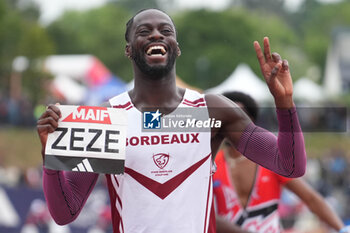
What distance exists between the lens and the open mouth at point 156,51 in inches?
133

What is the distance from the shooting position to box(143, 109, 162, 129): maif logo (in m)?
3.44

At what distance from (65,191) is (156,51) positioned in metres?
0.78

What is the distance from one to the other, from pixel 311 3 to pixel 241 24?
61.3 metres

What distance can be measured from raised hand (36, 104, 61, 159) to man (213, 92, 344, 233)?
7.50 feet

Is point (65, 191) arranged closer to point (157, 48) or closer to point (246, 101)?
point (157, 48)

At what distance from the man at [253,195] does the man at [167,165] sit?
181 centimetres

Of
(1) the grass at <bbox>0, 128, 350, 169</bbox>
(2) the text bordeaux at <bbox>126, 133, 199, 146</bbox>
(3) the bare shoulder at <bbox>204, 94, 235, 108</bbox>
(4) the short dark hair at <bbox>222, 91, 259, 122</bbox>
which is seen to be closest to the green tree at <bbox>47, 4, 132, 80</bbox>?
(1) the grass at <bbox>0, 128, 350, 169</bbox>

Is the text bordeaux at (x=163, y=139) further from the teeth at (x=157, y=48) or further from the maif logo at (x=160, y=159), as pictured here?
the teeth at (x=157, y=48)

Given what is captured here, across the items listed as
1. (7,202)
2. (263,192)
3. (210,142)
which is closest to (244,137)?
(210,142)

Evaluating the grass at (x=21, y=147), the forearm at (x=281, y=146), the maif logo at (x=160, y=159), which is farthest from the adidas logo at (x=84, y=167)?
the grass at (x=21, y=147)

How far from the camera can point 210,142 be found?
11.5 ft

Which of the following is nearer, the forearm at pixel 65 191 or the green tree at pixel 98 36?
the forearm at pixel 65 191

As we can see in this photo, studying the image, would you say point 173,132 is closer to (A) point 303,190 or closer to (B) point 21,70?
(A) point 303,190

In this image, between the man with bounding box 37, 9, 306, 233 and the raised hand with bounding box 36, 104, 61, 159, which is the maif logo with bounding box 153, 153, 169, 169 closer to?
the man with bounding box 37, 9, 306, 233
